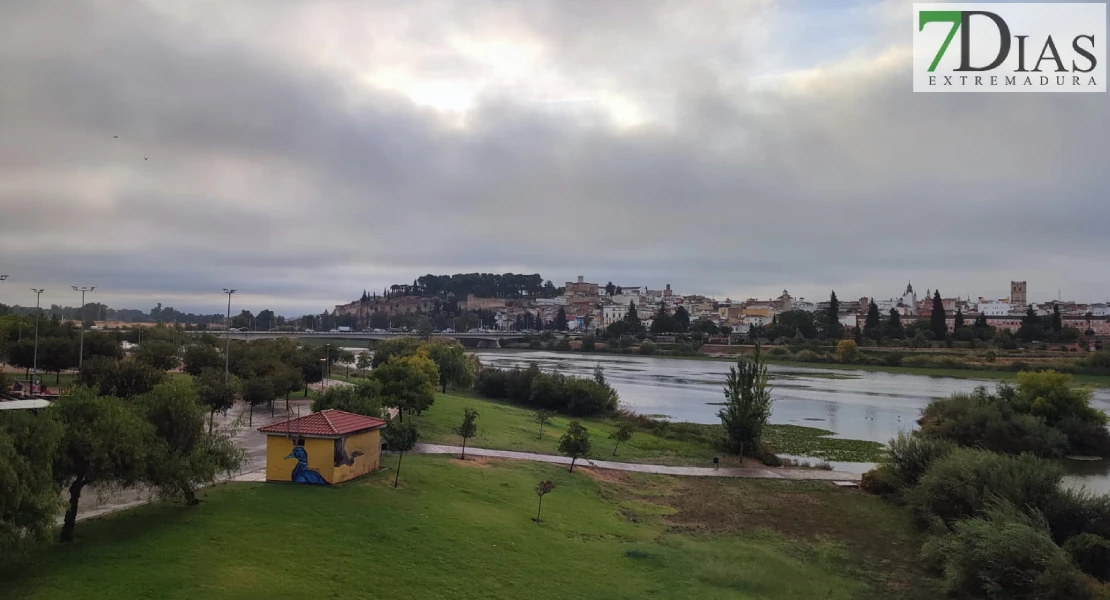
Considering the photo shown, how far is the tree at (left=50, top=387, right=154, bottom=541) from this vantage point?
36.2 ft

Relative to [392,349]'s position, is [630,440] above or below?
below

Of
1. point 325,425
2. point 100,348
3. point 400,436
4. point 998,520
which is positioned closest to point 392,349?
point 100,348

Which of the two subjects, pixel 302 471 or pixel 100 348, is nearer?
pixel 302 471

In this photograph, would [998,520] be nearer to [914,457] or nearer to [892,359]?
[914,457]

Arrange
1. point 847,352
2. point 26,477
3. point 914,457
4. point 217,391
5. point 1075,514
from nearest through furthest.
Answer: point 26,477, point 1075,514, point 914,457, point 217,391, point 847,352

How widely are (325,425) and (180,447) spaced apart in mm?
3441

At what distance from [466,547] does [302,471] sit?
4765 millimetres

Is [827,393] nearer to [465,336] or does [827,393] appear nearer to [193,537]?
[193,537]

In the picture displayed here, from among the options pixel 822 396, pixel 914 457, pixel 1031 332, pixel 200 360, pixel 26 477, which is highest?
pixel 1031 332

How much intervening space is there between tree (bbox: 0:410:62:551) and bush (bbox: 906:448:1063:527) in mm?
19145

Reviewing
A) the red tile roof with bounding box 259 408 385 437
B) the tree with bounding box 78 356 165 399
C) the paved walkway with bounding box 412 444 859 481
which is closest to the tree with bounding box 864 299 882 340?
the paved walkway with bounding box 412 444 859 481

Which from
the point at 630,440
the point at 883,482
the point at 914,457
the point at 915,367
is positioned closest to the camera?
the point at 914,457

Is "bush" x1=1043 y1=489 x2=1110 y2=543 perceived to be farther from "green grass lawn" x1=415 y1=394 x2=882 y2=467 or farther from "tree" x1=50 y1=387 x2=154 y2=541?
"tree" x1=50 y1=387 x2=154 y2=541

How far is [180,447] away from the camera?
43.4 feet
